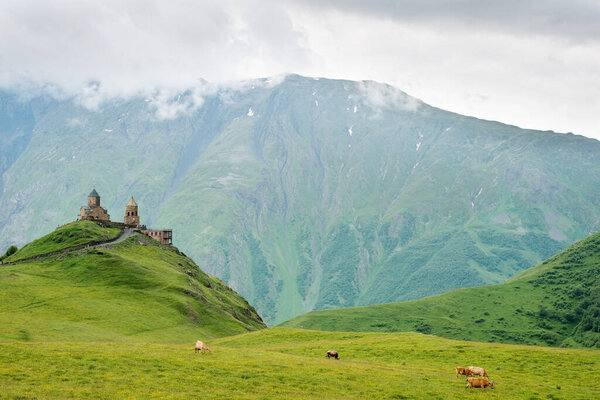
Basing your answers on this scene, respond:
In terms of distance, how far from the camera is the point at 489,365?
2761 inches

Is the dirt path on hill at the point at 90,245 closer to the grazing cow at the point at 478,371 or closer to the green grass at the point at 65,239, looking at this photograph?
the green grass at the point at 65,239

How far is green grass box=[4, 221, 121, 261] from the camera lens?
14862cm

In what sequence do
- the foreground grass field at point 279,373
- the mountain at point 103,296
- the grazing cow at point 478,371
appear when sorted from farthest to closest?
the mountain at point 103,296 → the grazing cow at point 478,371 → the foreground grass field at point 279,373

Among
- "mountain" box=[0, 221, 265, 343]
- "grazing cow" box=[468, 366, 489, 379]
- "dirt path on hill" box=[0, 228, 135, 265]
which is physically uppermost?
"dirt path on hill" box=[0, 228, 135, 265]

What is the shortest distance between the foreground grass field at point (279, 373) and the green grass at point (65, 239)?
95.0 m

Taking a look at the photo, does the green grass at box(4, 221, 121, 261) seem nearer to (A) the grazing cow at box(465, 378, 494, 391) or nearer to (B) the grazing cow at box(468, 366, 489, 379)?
(B) the grazing cow at box(468, 366, 489, 379)

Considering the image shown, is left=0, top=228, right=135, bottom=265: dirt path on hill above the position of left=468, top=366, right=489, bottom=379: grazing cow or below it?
above

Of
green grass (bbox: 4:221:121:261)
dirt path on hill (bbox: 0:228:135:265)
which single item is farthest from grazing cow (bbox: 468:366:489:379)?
green grass (bbox: 4:221:121:261)

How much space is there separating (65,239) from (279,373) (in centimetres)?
11750

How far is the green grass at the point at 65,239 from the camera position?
488ft

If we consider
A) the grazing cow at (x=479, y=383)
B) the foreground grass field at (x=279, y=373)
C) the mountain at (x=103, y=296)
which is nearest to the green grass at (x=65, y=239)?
the mountain at (x=103, y=296)

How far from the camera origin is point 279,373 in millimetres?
56062

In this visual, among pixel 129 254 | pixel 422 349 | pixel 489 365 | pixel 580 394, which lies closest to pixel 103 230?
pixel 129 254

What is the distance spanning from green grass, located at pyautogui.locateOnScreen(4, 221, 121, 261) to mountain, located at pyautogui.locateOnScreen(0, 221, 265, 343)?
0.85ft
